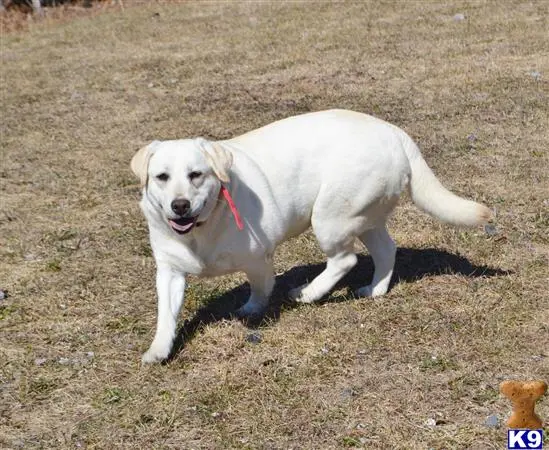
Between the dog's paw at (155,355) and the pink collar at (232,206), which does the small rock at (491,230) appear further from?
the dog's paw at (155,355)

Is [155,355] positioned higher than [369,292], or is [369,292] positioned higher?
[155,355]

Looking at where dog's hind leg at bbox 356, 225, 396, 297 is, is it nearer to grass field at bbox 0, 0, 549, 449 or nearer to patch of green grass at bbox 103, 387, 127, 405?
grass field at bbox 0, 0, 549, 449

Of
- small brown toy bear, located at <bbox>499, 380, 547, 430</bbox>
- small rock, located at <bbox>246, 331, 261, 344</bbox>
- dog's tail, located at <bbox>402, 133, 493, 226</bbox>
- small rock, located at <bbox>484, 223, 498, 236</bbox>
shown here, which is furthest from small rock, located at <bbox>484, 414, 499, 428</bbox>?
small rock, located at <bbox>484, 223, 498, 236</bbox>

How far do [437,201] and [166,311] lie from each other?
5.47 ft

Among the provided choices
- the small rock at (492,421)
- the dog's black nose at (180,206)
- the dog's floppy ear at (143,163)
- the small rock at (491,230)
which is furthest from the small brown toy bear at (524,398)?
the small rock at (491,230)

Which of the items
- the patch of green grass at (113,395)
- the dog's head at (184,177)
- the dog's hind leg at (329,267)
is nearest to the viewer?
the dog's head at (184,177)

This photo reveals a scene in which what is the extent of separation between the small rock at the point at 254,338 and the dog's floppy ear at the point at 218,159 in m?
1.02

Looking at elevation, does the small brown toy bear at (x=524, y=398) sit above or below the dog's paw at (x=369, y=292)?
above

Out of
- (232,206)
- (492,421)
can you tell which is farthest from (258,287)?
(492,421)

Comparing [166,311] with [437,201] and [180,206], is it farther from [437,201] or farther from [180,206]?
[437,201]

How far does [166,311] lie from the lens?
5.14 m

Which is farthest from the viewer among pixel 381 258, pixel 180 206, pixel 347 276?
pixel 347 276

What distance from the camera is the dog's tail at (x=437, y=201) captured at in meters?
5.20

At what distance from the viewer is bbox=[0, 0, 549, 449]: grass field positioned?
179 inches
